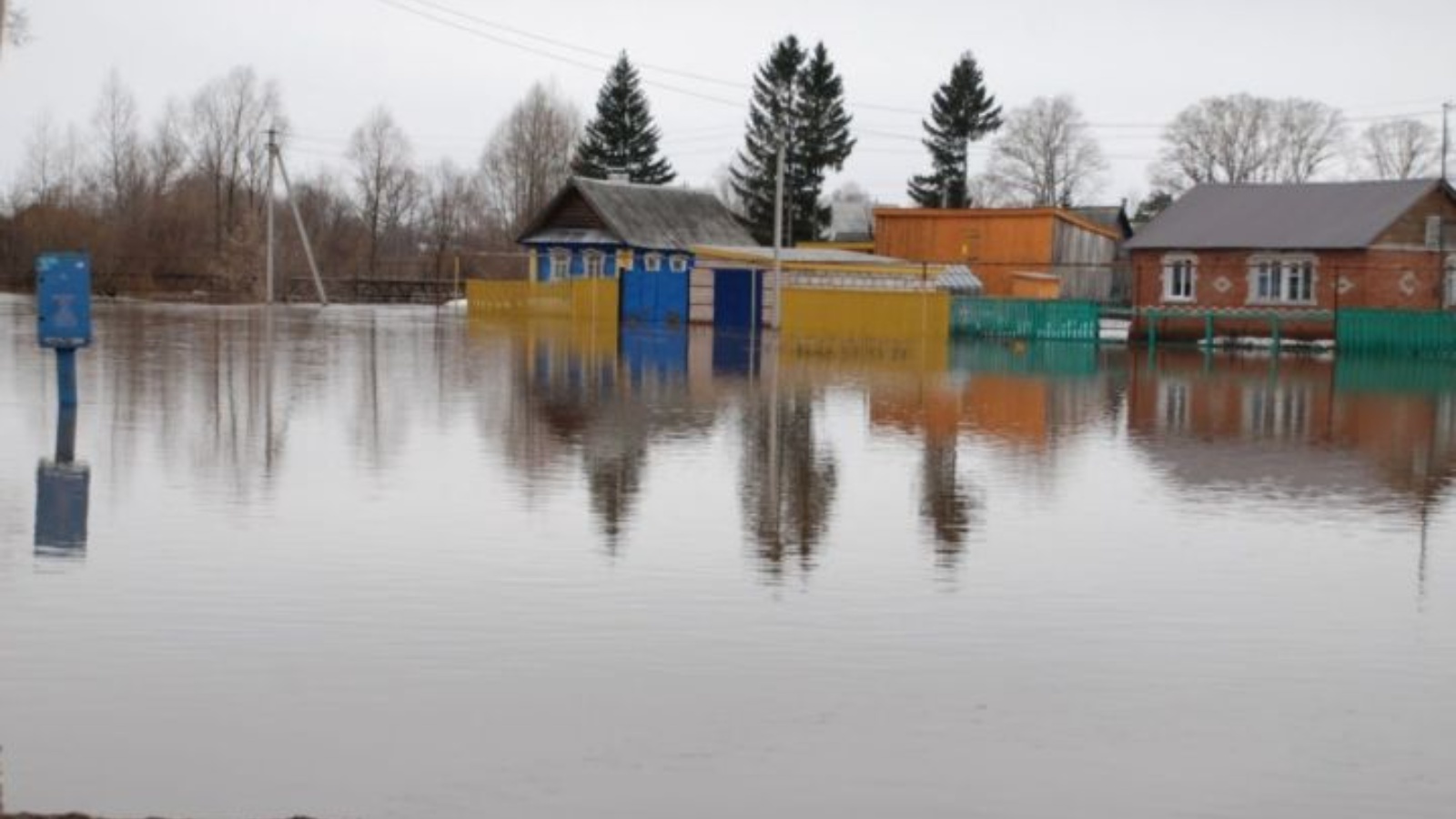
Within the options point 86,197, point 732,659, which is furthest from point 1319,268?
point 86,197

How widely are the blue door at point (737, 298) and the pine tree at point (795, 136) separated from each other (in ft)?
101

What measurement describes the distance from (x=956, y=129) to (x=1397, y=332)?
162ft

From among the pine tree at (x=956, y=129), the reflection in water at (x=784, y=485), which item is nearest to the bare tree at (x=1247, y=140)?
the pine tree at (x=956, y=129)

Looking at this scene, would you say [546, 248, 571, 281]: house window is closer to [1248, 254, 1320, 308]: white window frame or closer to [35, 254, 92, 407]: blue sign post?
[1248, 254, 1320, 308]: white window frame

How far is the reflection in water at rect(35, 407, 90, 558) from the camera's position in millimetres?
11516

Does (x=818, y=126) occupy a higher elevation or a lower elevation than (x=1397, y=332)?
higher

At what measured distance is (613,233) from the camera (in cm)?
7125

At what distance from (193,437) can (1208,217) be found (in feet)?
149

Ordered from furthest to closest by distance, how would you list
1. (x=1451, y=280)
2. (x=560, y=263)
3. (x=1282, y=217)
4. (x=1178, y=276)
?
(x=560, y=263) → (x=1178, y=276) → (x=1282, y=217) → (x=1451, y=280)

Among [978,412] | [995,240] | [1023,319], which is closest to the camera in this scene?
[978,412]

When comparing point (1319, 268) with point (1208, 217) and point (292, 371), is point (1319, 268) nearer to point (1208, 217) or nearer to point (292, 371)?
point (1208, 217)

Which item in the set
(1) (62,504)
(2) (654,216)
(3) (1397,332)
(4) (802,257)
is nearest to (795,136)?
(2) (654,216)

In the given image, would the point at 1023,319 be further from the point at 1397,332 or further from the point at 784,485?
the point at 784,485

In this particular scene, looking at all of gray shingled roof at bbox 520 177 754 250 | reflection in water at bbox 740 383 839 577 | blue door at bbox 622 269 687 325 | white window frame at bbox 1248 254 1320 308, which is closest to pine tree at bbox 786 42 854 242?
gray shingled roof at bbox 520 177 754 250
